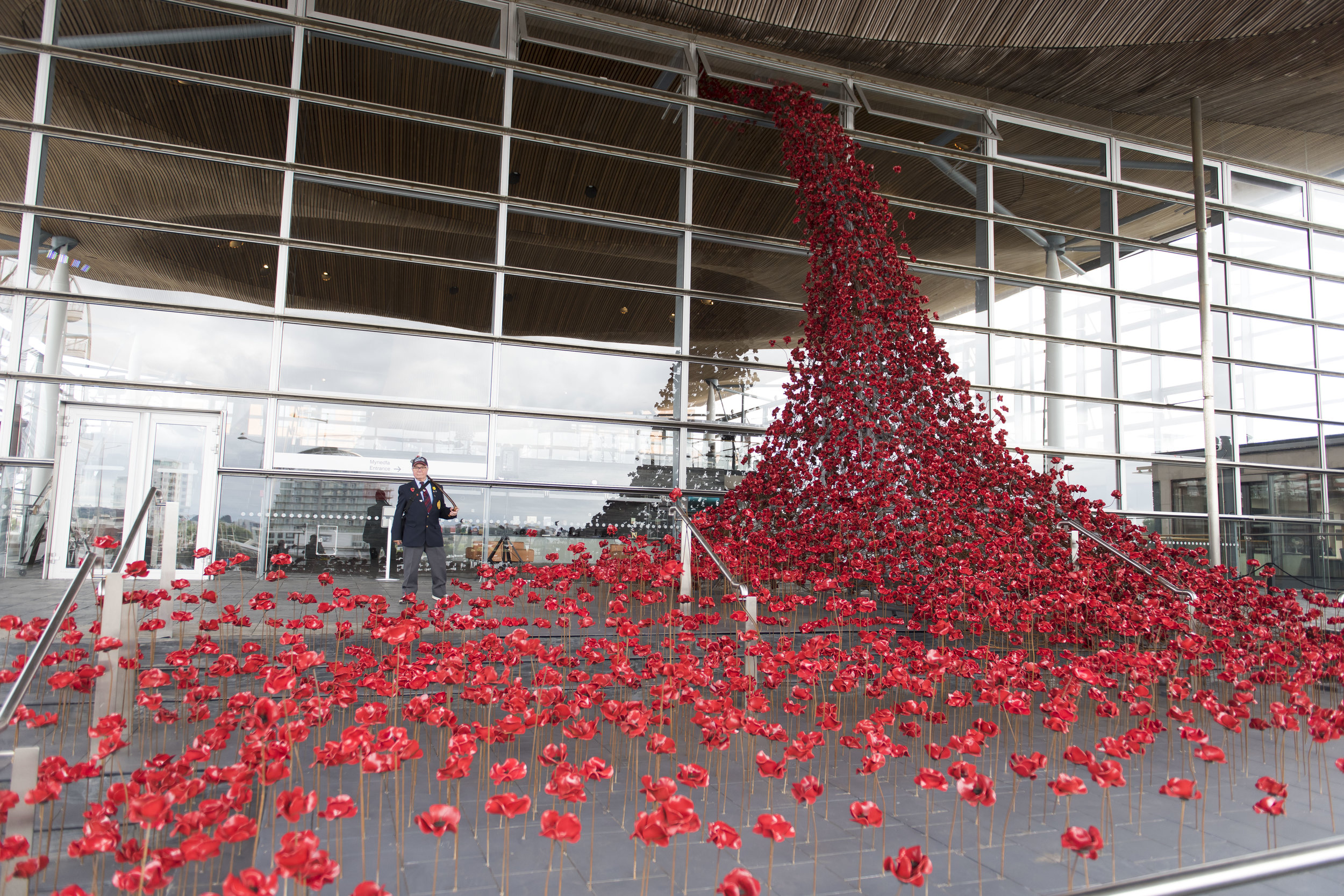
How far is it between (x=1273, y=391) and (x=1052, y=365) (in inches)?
169

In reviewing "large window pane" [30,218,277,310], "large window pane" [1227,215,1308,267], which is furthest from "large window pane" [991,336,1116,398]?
"large window pane" [30,218,277,310]

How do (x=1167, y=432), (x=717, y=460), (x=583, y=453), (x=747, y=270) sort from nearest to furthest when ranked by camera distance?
(x=583, y=453), (x=717, y=460), (x=747, y=270), (x=1167, y=432)

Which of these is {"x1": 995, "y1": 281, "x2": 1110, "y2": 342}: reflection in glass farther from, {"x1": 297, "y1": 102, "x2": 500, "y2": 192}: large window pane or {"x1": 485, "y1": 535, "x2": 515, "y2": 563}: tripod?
{"x1": 485, "y1": 535, "x2": 515, "y2": 563}: tripod

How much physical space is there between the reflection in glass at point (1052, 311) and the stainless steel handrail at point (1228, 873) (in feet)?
37.5

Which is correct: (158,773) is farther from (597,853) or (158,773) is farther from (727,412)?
(727,412)

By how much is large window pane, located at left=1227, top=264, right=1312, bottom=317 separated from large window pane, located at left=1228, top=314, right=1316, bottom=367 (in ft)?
0.77

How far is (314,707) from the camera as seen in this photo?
289 cm

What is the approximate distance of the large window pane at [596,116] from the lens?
9.85m

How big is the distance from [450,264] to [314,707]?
7.26 m

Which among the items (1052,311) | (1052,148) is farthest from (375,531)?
(1052,148)

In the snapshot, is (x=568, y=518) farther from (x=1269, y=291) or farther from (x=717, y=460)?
(x=1269, y=291)

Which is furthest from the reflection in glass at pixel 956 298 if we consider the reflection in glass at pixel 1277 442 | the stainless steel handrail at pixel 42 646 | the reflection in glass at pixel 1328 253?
the stainless steel handrail at pixel 42 646

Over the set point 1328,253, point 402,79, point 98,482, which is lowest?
point 98,482

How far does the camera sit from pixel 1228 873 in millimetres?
1061
